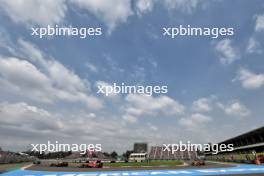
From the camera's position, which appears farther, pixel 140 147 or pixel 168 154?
pixel 168 154

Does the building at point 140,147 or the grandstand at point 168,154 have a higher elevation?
the building at point 140,147

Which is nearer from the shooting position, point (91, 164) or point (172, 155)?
point (91, 164)

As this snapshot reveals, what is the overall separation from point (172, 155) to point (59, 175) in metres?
131

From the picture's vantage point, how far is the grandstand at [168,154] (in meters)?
152

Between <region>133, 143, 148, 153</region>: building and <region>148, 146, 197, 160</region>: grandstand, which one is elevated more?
<region>133, 143, 148, 153</region>: building

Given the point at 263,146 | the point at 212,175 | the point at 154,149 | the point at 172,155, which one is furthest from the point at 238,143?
the point at 212,175

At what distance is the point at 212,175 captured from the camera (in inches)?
1094

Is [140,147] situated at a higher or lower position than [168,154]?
higher

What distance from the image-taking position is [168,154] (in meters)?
159

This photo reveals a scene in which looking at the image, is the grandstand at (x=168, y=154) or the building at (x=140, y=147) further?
the grandstand at (x=168, y=154)

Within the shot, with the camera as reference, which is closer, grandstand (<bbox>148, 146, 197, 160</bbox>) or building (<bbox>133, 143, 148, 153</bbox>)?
building (<bbox>133, 143, 148, 153</bbox>)

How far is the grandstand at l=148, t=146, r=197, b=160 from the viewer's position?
497 feet

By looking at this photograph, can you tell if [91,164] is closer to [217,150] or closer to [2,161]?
[2,161]

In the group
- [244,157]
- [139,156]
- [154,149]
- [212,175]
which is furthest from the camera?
[154,149]
